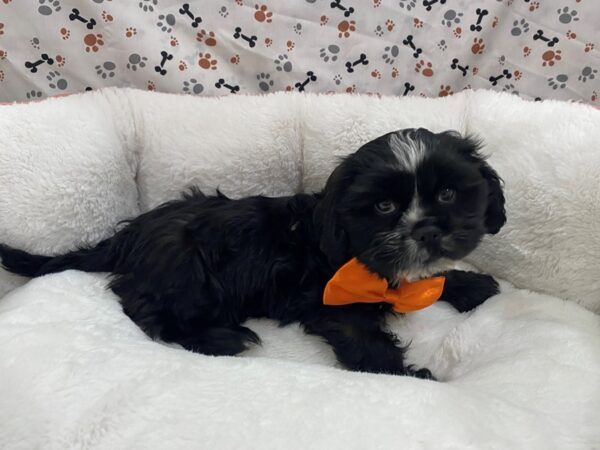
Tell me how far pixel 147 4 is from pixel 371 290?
5.39 ft

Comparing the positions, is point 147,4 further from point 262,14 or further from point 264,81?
point 264,81

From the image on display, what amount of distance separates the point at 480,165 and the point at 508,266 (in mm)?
604

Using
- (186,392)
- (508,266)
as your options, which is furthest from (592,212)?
(186,392)

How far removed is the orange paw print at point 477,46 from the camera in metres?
2.59

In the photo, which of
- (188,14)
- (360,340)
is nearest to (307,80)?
(188,14)

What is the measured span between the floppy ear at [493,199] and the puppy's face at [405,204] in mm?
60

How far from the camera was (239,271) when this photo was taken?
2.02 meters

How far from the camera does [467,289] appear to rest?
85.1 inches

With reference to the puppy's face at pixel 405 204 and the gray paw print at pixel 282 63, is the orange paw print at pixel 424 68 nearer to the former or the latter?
the gray paw print at pixel 282 63

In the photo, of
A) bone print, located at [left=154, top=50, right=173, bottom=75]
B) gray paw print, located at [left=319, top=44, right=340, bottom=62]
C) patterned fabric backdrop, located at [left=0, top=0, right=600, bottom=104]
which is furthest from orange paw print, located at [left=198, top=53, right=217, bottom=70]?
gray paw print, located at [left=319, top=44, right=340, bottom=62]

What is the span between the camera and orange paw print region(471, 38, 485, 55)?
2.59m

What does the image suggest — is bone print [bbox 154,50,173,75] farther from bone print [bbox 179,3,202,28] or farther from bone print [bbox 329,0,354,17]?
bone print [bbox 329,0,354,17]

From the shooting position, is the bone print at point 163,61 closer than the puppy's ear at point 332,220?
No

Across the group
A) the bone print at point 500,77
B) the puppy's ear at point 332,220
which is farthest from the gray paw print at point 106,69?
the bone print at point 500,77
